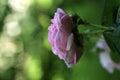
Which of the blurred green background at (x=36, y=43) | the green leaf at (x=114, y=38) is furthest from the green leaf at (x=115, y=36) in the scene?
the blurred green background at (x=36, y=43)

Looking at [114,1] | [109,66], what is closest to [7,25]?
[109,66]

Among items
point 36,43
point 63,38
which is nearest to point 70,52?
point 63,38

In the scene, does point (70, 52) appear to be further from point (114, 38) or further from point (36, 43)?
point (36, 43)

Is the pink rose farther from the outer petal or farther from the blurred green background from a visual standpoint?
the blurred green background

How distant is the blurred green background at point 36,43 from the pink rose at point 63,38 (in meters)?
0.61

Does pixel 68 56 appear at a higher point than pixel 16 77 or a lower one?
higher

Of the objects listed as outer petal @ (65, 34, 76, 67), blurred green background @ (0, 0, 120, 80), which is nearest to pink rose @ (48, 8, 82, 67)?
outer petal @ (65, 34, 76, 67)

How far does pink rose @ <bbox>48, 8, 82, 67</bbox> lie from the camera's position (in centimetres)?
43

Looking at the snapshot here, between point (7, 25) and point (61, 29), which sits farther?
point (7, 25)

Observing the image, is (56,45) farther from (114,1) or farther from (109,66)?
(109,66)

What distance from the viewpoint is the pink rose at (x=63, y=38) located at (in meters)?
0.43

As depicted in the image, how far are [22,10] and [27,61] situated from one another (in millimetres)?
230

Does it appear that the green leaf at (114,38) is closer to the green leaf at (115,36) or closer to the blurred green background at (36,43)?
the green leaf at (115,36)

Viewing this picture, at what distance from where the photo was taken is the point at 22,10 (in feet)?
5.54
